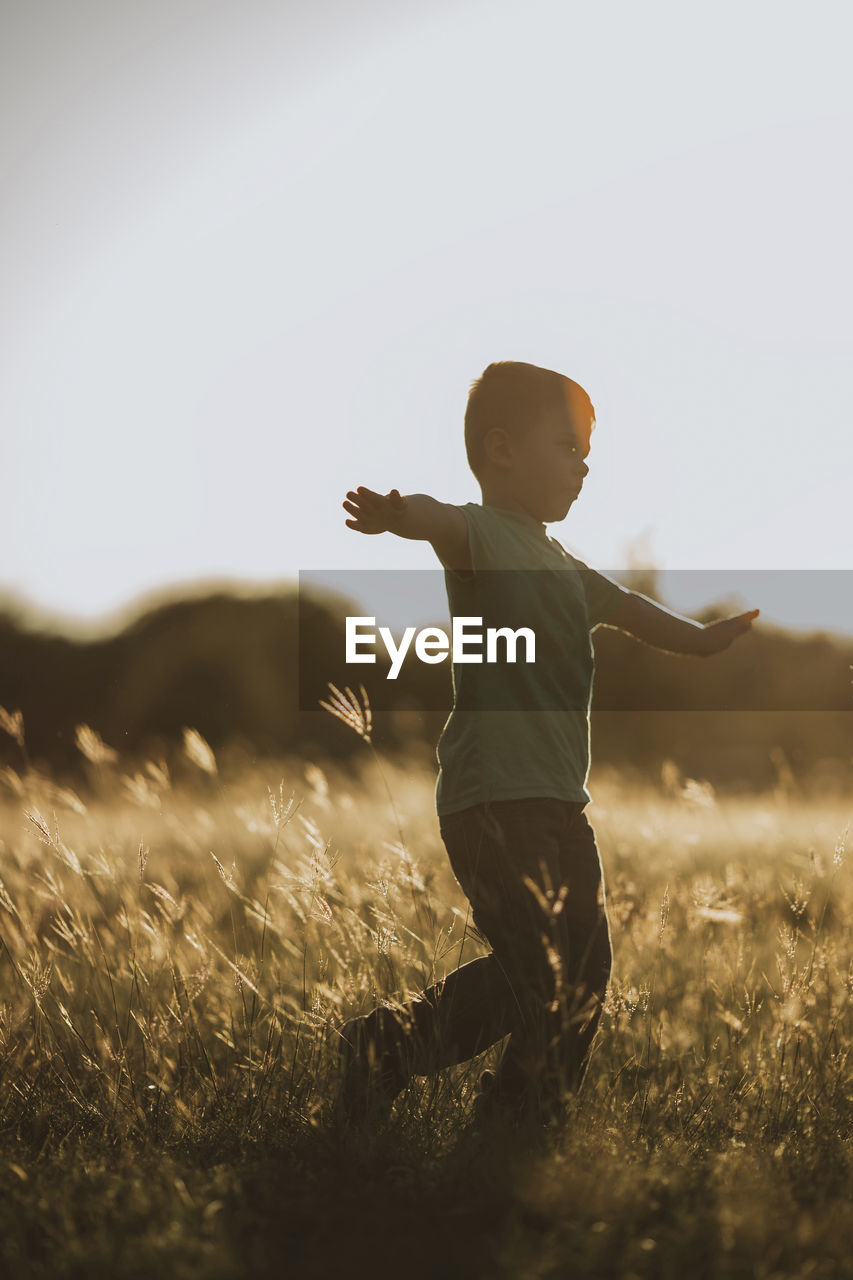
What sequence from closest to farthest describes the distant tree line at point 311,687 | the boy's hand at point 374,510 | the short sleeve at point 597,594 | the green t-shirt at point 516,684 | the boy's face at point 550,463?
the boy's hand at point 374,510
the green t-shirt at point 516,684
the boy's face at point 550,463
the short sleeve at point 597,594
the distant tree line at point 311,687

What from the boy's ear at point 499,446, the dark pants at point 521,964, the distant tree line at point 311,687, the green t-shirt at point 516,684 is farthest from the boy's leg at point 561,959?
Result: the distant tree line at point 311,687

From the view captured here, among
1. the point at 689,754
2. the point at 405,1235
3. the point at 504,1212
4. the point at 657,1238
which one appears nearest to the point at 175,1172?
the point at 405,1235

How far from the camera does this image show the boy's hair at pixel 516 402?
9.47 ft

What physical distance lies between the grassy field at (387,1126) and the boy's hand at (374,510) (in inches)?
30.4

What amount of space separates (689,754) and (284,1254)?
668 inches

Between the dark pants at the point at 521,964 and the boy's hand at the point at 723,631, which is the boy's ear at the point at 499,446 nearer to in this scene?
the boy's hand at the point at 723,631

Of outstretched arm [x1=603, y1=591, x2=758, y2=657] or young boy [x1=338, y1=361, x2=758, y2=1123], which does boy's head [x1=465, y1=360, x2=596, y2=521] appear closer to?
young boy [x1=338, y1=361, x2=758, y2=1123]

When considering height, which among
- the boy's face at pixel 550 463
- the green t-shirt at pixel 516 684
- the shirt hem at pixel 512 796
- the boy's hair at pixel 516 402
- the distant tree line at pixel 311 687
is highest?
the boy's hair at pixel 516 402

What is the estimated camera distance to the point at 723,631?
311cm

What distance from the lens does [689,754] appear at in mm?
18156

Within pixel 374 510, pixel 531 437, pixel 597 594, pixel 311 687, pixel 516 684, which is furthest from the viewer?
pixel 311 687

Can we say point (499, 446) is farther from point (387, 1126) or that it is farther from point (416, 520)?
point (387, 1126)

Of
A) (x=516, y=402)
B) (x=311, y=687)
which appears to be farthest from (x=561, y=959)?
(x=311, y=687)

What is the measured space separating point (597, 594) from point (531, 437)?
0.50 m
